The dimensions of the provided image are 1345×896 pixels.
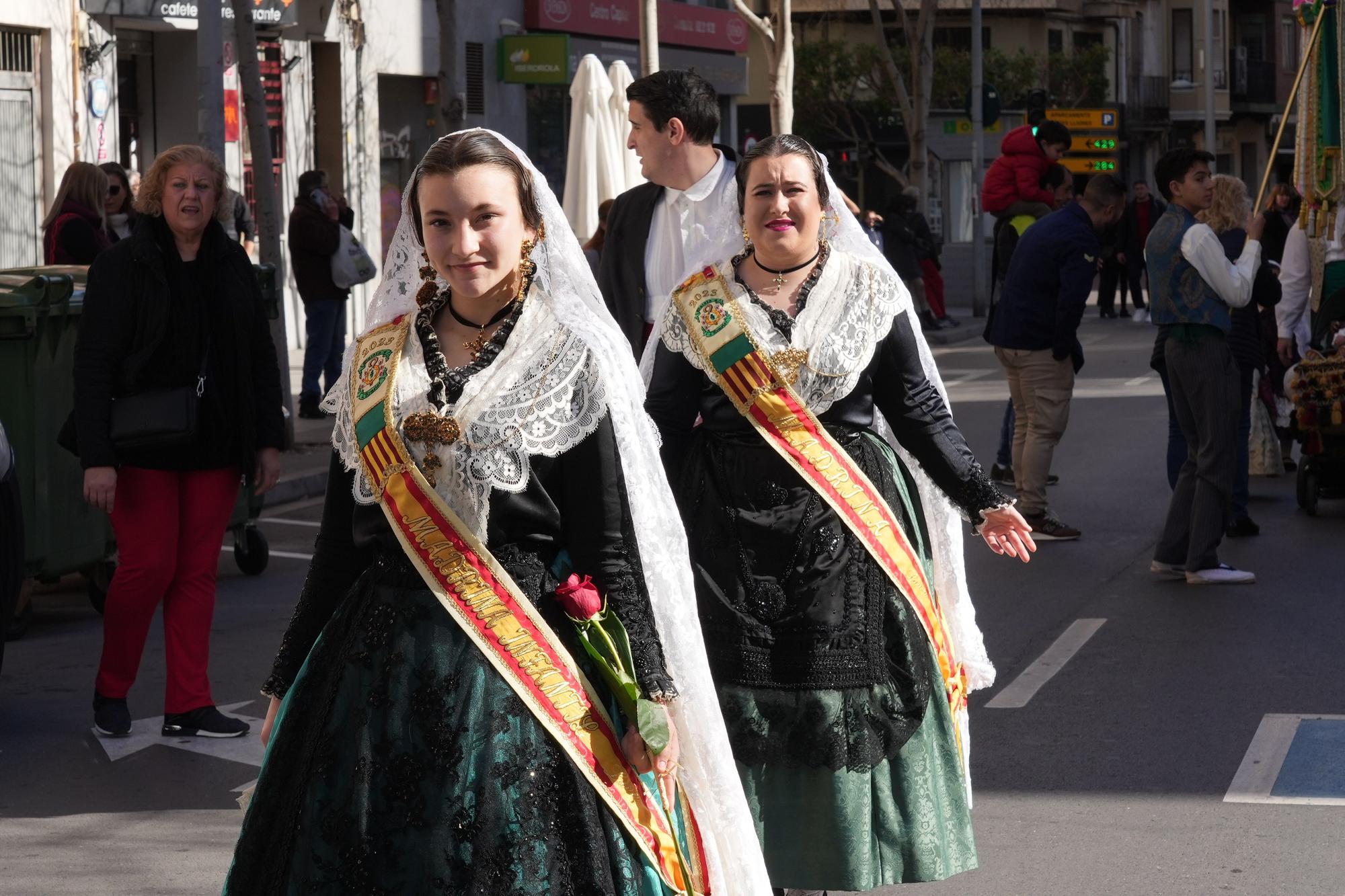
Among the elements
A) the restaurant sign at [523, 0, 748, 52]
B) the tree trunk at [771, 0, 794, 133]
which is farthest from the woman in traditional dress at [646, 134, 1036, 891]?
the restaurant sign at [523, 0, 748, 52]

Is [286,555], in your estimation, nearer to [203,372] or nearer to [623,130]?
[203,372]

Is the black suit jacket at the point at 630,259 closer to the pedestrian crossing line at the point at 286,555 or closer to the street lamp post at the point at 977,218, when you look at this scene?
the pedestrian crossing line at the point at 286,555

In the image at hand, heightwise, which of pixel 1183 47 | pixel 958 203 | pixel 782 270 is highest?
pixel 1183 47

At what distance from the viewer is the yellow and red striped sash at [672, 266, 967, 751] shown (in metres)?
4.63

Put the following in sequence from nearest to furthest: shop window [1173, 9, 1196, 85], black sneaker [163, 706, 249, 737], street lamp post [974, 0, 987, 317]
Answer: black sneaker [163, 706, 249, 737]
street lamp post [974, 0, 987, 317]
shop window [1173, 9, 1196, 85]

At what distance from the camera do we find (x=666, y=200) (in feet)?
19.7

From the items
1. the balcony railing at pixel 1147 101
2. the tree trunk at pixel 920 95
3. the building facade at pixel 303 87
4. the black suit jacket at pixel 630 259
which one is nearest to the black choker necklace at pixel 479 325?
the black suit jacket at pixel 630 259

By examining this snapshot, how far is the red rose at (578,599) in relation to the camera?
10.9 ft

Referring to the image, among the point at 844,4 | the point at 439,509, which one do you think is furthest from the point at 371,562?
the point at 844,4

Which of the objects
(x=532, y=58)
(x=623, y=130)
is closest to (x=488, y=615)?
(x=623, y=130)

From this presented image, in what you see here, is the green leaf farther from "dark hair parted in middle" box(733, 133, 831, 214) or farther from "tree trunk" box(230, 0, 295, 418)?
"tree trunk" box(230, 0, 295, 418)

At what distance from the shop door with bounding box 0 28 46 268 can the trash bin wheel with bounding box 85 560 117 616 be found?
9741 mm

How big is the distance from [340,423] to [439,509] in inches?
14.3

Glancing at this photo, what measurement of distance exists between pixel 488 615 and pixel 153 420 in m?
3.33
